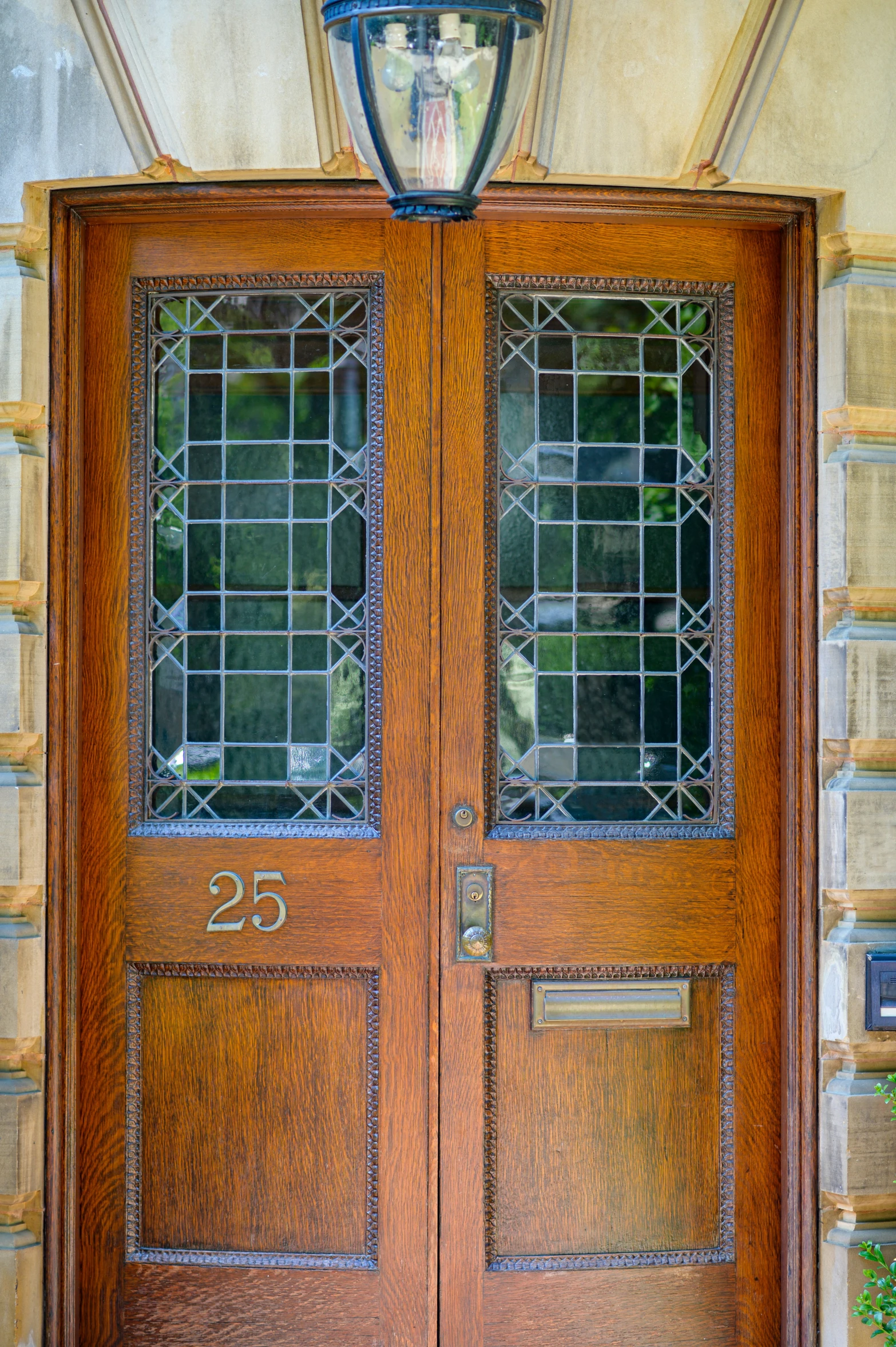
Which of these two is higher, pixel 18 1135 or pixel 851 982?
pixel 851 982

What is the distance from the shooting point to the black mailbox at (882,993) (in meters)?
2.48

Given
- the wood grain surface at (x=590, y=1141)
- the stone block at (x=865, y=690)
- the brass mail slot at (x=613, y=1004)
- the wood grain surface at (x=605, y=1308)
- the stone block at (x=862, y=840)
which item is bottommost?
the wood grain surface at (x=605, y=1308)

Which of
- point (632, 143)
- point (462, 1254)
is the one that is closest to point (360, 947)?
point (462, 1254)

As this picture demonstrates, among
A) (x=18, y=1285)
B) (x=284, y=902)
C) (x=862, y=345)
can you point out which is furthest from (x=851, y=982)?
(x=18, y=1285)

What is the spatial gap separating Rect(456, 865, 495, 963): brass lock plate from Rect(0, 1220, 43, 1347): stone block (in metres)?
1.12

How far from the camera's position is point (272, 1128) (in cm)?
260

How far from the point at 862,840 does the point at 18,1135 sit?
6.34ft

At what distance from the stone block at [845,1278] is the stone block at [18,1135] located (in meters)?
1.75

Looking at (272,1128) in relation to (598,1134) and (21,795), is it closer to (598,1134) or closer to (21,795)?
(598,1134)

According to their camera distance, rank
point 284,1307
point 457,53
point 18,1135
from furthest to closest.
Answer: point 284,1307 < point 18,1135 < point 457,53

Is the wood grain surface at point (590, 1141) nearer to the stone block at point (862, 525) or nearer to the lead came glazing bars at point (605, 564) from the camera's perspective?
the lead came glazing bars at point (605, 564)

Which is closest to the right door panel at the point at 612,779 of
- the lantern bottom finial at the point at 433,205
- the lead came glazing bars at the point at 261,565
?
the lead came glazing bars at the point at 261,565

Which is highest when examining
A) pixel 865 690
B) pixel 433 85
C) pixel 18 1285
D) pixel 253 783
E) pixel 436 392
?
pixel 433 85

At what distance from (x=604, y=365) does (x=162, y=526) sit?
3.59 ft
